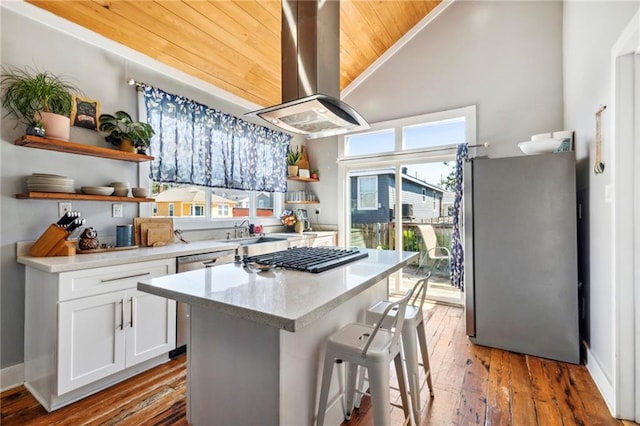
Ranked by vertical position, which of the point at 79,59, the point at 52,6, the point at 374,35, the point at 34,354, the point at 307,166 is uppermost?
the point at 374,35

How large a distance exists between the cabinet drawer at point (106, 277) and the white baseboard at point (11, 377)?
0.84 meters

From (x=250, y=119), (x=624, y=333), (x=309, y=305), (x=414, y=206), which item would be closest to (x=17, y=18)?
(x=250, y=119)

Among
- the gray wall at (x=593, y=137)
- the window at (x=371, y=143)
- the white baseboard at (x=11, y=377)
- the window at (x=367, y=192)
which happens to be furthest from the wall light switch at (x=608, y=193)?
the white baseboard at (x=11, y=377)

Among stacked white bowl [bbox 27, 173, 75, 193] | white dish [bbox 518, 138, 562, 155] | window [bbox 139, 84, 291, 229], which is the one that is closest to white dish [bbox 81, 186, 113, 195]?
stacked white bowl [bbox 27, 173, 75, 193]

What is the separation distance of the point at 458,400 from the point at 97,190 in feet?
9.82

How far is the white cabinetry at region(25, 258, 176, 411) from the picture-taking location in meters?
1.82

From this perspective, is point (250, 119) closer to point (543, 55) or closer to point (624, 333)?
point (543, 55)

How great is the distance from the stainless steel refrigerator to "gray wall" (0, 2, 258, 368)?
10.4 ft

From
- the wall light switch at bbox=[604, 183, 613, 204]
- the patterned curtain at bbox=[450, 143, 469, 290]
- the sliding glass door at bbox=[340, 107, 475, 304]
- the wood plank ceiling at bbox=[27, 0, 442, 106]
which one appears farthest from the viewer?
the sliding glass door at bbox=[340, 107, 475, 304]

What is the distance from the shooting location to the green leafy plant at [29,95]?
202cm

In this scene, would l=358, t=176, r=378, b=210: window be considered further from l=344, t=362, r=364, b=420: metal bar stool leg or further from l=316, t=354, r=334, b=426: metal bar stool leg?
l=316, t=354, r=334, b=426: metal bar stool leg

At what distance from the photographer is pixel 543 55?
10.7 feet

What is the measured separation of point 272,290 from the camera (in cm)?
119

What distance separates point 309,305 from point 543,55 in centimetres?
393
